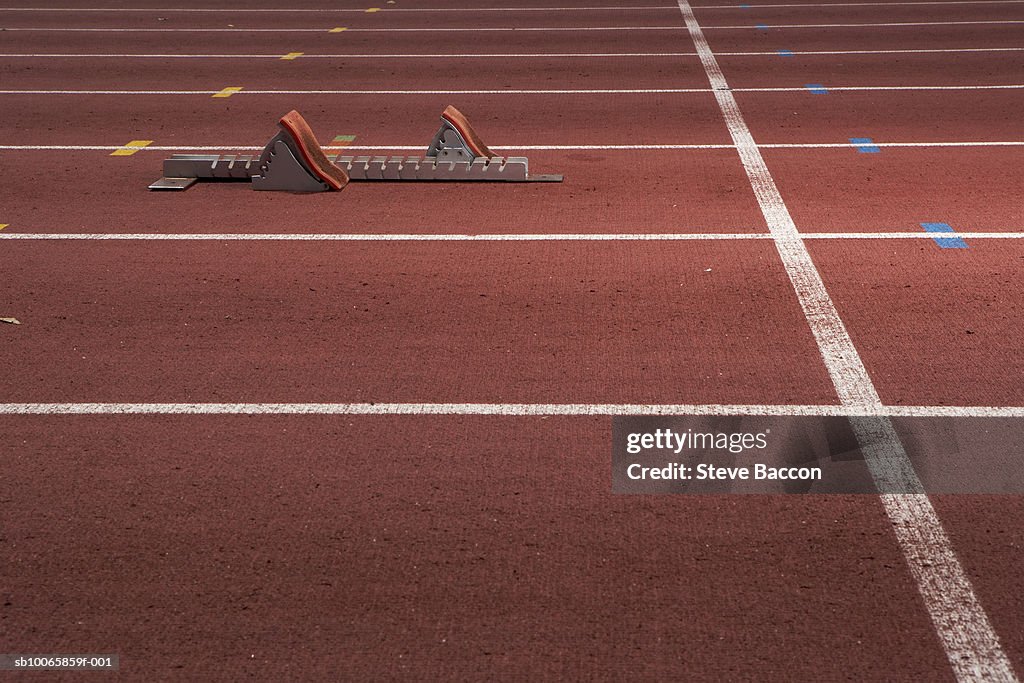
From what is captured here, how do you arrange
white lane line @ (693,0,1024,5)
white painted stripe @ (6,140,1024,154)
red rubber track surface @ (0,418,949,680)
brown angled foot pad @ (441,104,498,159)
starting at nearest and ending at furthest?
red rubber track surface @ (0,418,949,680) < brown angled foot pad @ (441,104,498,159) < white painted stripe @ (6,140,1024,154) < white lane line @ (693,0,1024,5)

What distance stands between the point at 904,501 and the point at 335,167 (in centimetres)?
606

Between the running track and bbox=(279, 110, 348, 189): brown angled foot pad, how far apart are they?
32 cm

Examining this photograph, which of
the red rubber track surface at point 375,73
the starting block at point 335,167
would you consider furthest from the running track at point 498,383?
the red rubber track surface at point 375,73

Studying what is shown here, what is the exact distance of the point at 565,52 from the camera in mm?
15586

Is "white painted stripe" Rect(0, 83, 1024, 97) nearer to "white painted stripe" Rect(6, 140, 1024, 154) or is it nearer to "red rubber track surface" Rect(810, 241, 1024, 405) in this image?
"white painted stripe" Rect(6, 140, 1024, 154)

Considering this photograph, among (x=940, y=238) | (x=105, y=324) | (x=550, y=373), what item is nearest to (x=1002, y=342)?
(x=940, y=238)

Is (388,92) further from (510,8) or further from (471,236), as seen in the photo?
(510,8)

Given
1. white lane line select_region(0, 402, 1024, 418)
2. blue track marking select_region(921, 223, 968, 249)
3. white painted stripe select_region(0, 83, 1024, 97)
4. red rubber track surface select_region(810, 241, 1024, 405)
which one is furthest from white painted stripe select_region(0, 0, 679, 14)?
white lane line select_region(0, 402, 1024, 418)

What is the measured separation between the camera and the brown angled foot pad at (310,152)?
28.6 ft

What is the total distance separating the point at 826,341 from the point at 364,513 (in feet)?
9.69

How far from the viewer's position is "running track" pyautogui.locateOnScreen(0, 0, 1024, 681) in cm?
383

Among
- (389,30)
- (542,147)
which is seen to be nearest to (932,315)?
(542,147)

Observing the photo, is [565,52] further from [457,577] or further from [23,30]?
[457,577]

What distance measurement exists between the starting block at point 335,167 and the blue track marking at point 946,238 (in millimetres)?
3116
